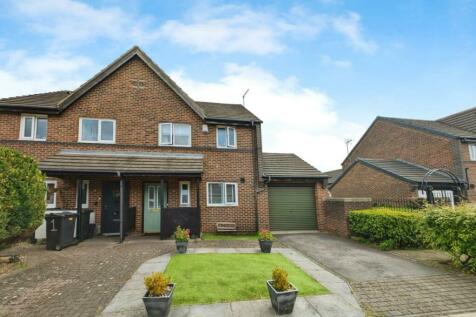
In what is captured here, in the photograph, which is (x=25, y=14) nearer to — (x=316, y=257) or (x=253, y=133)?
(x=253, y=133)

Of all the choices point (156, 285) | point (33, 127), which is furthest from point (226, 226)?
point (33, 127)

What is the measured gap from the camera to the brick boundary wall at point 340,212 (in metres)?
12.1

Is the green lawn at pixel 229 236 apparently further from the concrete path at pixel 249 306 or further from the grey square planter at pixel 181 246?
the concrete path at pixel 249 306

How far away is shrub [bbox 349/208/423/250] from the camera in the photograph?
30.8 feet

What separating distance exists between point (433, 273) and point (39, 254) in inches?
485

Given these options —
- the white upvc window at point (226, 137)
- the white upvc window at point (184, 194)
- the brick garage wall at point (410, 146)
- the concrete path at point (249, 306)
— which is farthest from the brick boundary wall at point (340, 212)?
the brick garage wall at point (410, 146)

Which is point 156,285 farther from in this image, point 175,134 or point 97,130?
point 97,130

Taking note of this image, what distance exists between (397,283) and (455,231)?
2805 millimetres

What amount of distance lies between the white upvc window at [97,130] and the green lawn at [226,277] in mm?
7557

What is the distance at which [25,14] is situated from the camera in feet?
28.7

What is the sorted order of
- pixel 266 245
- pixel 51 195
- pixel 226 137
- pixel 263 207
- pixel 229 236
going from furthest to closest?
pixel 226 137, pixel 263 207, pixel 229 236, pixel 51 195, pixel 266 245

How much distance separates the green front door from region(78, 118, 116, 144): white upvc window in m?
3.07

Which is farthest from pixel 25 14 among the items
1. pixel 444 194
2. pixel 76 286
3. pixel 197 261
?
pixel 444 194

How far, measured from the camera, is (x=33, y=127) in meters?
11.6
